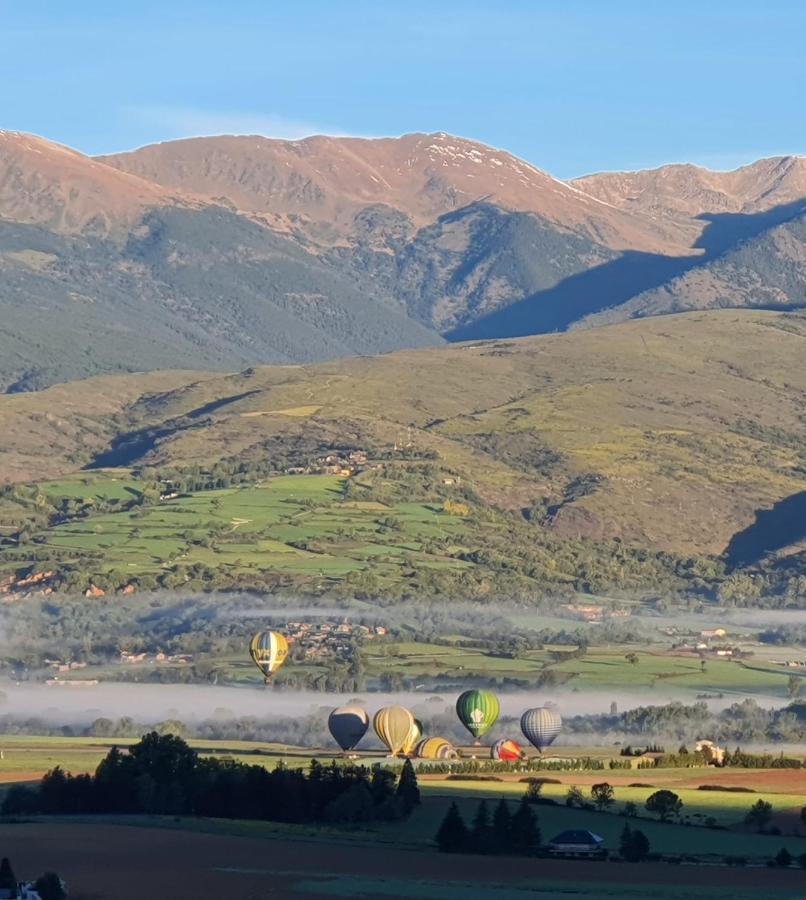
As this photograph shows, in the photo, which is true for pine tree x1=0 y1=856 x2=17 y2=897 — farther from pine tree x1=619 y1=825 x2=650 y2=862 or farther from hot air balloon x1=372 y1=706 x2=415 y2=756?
hot air balloon x1=372 y1=706 x2=415 y2=756

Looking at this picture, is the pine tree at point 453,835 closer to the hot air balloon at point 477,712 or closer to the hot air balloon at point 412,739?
the hot air balloon at point 412,739

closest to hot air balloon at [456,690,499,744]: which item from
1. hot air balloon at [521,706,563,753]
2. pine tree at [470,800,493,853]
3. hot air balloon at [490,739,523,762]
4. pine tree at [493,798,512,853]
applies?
hot air balloon at [521,706,563,753]

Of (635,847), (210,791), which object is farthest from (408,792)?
(635,847)

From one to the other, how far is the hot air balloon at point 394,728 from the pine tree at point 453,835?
1719 inches

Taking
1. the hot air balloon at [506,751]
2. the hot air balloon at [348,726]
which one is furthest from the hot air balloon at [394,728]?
the hot air balloon at [506,751]

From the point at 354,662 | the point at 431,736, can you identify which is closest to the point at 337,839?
the point at 431,736

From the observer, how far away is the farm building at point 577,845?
99.0 meters

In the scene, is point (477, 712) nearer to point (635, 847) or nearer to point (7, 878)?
point (635, 847)

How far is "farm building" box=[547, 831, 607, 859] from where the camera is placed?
325 feet

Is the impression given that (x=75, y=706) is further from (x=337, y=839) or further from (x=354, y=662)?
(x=337, y=839)

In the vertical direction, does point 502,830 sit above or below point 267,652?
below

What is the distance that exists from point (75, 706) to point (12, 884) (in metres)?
89.6

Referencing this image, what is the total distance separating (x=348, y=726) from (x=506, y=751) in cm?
941

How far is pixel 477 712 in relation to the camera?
154000 millimetres
